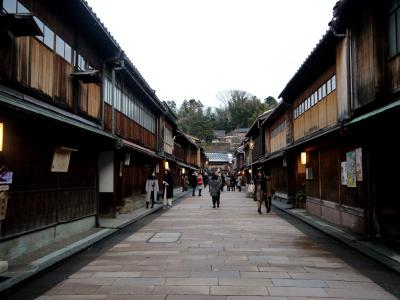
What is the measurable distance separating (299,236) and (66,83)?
358 inches

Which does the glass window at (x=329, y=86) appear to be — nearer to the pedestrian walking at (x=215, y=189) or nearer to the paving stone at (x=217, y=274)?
the paving stone at (x=217, y=274)

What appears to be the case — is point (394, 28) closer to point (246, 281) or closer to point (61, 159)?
point (246, 281)

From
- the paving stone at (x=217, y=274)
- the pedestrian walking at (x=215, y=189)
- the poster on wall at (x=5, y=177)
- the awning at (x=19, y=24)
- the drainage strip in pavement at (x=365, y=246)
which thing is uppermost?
the awning at (x=19, y=24)

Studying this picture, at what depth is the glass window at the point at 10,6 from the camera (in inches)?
380

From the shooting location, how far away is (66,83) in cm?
1342

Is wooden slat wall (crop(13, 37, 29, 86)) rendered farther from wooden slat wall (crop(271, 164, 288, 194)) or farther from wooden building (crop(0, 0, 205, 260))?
wooden slat wall (crop(271, 164, 288, 194))

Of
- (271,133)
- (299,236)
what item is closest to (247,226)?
(299,236)

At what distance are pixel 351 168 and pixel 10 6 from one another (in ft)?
36.9

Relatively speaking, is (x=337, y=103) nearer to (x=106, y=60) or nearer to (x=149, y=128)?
(x=106, y=60)

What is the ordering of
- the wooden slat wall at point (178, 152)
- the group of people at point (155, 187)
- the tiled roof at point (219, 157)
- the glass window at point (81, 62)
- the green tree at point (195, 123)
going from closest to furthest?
the glass window at point (81, 62), the group of people at point (155, 187), the wooden slat wall at point (178, 152), the tiled roof at point (219, 157), the green tree at point (195, 123)

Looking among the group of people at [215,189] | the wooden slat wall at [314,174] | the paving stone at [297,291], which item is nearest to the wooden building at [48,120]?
the paving stone at [297,291]

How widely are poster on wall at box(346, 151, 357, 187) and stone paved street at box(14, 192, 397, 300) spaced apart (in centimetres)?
243

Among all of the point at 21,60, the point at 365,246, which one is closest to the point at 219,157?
the point at 365,246

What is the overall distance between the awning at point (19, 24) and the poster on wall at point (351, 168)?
1031 centimetres
